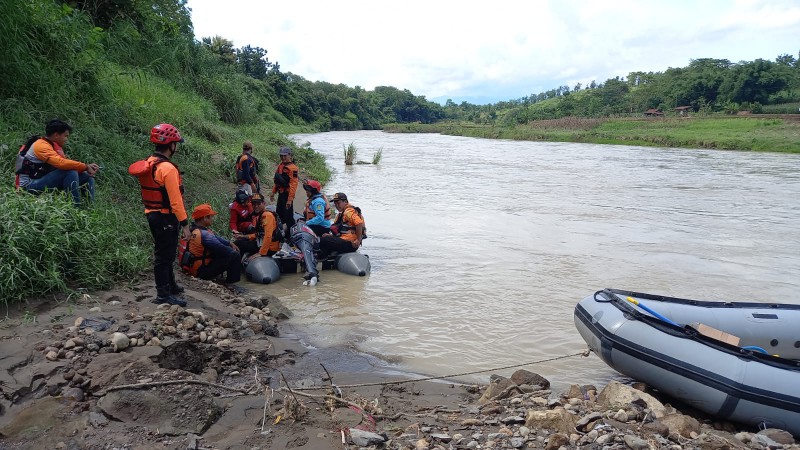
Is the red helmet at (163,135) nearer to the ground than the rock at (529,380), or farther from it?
farther from it

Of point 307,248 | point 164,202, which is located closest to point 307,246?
point 307,248

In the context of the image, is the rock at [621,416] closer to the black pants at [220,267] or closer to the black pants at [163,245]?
the black pants at [163,245]

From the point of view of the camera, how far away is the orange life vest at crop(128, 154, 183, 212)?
506cm

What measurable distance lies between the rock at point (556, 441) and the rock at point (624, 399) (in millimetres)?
853

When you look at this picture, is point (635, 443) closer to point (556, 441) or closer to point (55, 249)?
point (556, 441)

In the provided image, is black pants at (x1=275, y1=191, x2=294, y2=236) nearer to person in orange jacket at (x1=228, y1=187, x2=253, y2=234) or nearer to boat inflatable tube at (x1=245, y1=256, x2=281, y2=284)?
person in orange jacket at (x1=228, y1=187, x2=253, y2=234)

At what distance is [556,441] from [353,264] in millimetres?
5255

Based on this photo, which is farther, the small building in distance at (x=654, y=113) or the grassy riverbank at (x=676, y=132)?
the small building in distance at (x=654, y=113)

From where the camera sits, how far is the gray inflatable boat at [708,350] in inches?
172

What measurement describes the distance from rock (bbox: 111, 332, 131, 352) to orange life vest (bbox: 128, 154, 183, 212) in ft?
4.37

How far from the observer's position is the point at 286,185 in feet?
29.2

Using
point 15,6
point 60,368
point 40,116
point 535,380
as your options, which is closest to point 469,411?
point 535,380

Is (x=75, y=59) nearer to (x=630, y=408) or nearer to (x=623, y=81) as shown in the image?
(x=630, y=408)

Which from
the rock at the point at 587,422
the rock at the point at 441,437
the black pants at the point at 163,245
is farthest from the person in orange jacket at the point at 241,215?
the rock at the point at 587,422
